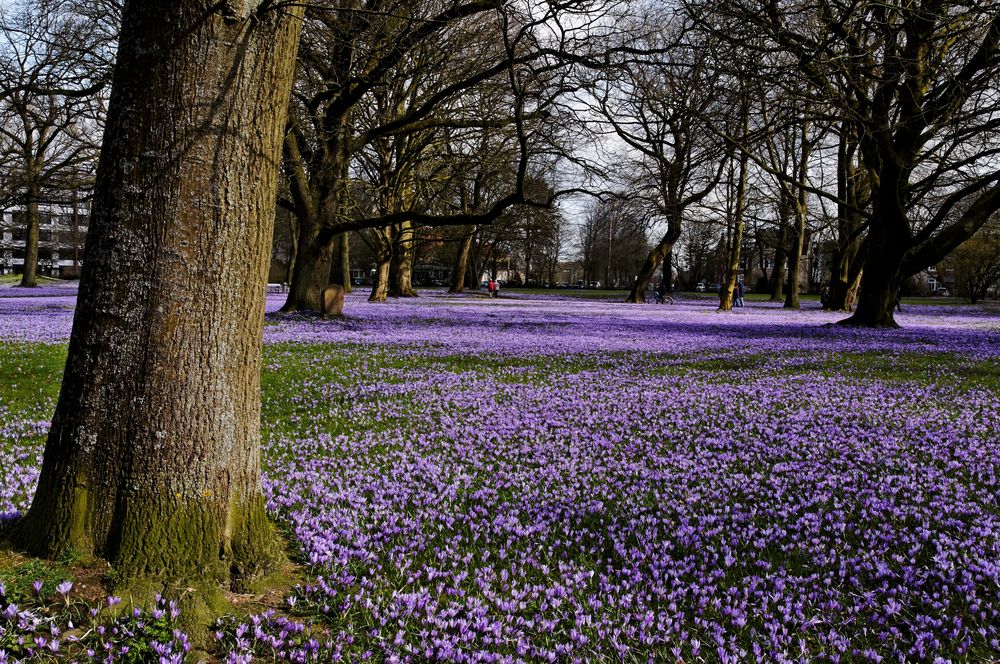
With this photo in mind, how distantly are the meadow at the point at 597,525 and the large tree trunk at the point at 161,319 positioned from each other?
295 mm

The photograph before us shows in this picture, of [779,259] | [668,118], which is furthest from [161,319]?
[779,259]

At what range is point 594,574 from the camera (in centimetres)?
323

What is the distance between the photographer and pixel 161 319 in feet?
8.68

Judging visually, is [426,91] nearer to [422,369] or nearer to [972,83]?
[422,369]

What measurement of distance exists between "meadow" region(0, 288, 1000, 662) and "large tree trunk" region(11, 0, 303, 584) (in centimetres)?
30

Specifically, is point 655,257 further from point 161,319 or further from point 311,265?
point 161,319

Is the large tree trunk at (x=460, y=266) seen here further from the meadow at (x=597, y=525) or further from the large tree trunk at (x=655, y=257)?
the meadow at (x=597, y=525)

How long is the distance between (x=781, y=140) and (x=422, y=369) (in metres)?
27.0

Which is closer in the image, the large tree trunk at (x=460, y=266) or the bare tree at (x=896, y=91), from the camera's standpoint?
the bare tree at (x=896, y=91)

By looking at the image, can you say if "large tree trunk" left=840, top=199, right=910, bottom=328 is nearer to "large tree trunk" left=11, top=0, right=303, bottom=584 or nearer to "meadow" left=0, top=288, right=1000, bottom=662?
"meadow" left=0, top=288, right=1000, bottom=662

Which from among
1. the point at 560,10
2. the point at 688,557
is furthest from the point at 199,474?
the point at 560,10

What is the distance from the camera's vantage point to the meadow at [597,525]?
2527mm

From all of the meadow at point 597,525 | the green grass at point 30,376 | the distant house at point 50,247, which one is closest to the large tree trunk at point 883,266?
the meadow at point 597,525

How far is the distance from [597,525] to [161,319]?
2.72 metres
